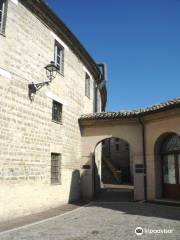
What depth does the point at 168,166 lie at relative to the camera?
13719 millimetres

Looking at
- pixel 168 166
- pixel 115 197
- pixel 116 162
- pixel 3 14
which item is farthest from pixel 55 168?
pixel 116 162

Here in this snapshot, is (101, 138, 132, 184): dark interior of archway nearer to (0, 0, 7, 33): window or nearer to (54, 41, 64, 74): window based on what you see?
(54, 41, 64, 74): window

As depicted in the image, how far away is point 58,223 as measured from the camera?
28.8 ft

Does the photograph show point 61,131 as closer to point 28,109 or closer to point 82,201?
point 28,109

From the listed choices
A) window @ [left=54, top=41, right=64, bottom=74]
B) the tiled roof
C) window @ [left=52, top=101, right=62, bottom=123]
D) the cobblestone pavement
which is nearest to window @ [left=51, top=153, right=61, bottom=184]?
window @ [left=52, top=101, right=62, bottom=123]

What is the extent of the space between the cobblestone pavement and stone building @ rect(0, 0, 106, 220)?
1.50 meters

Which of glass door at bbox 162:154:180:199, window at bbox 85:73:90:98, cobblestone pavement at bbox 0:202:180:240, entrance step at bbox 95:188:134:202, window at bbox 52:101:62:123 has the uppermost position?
window at bbox 85:73:90:98

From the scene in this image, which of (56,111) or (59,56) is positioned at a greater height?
(59,56)

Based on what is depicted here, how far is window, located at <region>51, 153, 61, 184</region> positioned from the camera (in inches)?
484

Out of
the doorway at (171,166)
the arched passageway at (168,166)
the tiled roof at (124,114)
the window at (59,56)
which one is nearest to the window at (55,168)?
the tiled roof at (124,114)

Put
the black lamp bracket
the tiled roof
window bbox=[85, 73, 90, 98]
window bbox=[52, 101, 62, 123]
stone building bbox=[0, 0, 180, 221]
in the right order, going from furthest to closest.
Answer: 1. window bbox=[85, 73, 90, 98]
2. the tiled roof
3. window bbox=[52, 101, 62, 123]
4. the black lamp bracket
5. stone building bbox=[0, 0, 180, 221]

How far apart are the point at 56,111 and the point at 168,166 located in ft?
19.4

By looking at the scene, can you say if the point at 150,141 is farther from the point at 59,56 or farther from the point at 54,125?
the point at 59,56

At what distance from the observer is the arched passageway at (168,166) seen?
43.3ft
